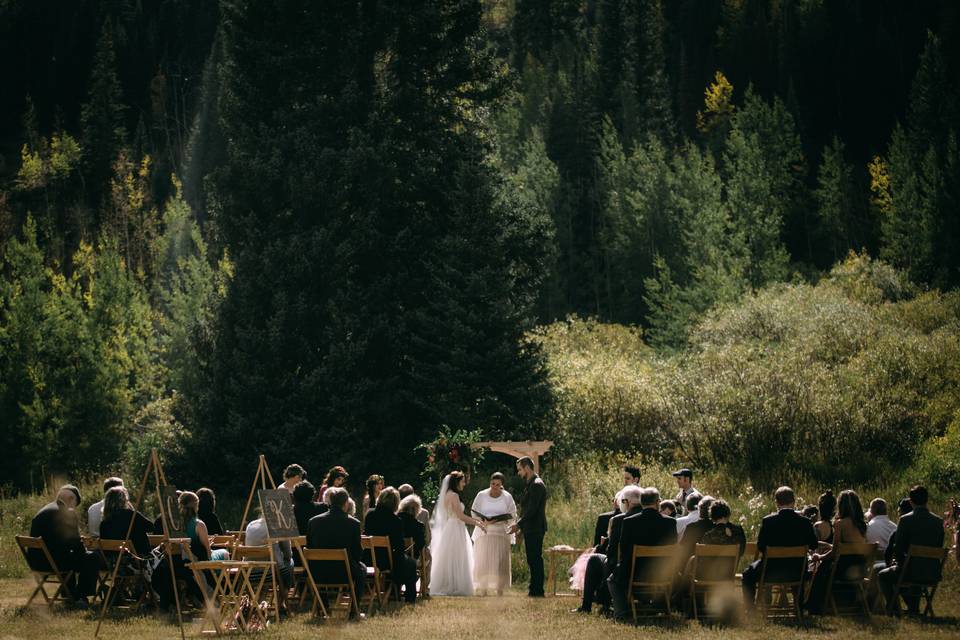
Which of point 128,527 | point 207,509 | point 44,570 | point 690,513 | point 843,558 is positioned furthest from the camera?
point 207,509

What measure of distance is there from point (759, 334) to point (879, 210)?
90.6 feet

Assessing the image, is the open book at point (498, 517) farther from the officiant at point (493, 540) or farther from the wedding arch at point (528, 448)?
the wedding arch at point (528, 448)

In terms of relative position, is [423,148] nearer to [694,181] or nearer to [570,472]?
[570,472]

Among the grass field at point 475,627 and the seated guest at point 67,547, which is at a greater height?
the seated guest at point 67,547

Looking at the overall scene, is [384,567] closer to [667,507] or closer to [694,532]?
[667,507]

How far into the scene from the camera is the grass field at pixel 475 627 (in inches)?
539

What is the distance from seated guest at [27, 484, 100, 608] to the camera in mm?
16219

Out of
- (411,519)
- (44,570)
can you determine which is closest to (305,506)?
(411,519)

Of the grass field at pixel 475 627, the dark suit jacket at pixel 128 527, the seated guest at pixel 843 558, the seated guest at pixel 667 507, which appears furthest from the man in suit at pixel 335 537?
the seated guest at pixel 843 558

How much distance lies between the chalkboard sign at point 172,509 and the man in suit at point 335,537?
5.52 feet

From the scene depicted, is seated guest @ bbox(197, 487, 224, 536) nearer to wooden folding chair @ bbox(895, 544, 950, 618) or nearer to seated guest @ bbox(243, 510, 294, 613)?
seated guest @ bbox(243, 510, 294, 613)

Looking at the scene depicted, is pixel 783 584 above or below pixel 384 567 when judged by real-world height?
below

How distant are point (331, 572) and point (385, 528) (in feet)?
Result: 4.90

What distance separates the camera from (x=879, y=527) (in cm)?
1644
